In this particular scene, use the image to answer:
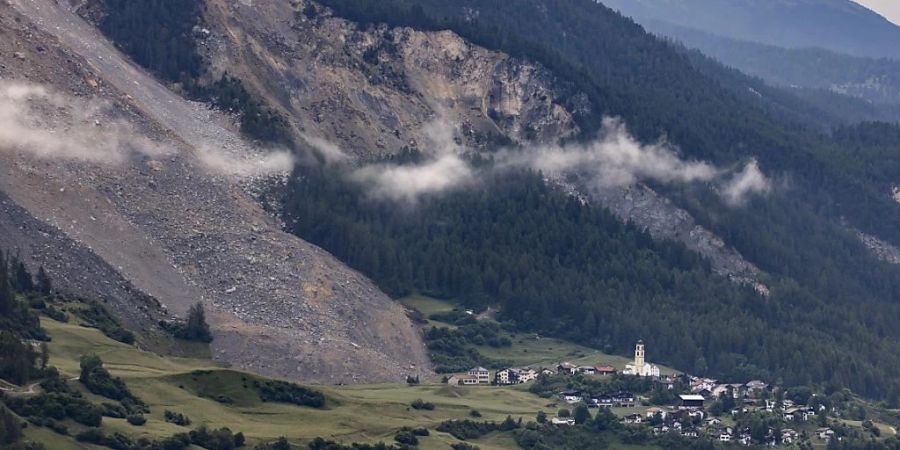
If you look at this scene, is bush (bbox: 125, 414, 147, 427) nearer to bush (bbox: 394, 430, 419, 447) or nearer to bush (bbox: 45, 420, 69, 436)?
bush (bbox: 45, 420, 69, 436)

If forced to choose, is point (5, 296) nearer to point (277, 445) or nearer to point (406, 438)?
point (277, 445)

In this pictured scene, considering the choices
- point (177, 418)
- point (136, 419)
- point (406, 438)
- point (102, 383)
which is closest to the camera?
point (136, 419)

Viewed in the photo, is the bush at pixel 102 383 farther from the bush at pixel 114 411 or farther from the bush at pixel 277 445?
the bush at pixel 277 445

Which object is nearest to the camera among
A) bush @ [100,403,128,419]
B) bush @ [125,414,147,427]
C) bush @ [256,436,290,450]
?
bush @ [256,436,290,450]

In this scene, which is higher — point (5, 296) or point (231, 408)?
point (5, 296)

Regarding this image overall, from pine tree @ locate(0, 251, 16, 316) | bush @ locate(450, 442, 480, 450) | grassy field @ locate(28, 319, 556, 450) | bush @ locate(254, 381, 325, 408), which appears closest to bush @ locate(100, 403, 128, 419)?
grassy field @ locate(28, 319, 556, 450)

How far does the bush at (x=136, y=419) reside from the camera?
582ft

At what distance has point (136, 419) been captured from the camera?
178m

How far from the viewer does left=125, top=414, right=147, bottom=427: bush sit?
17738cm

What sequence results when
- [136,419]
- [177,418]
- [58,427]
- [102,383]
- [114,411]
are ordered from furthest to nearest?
[102,383], [177,418], [114,411], [136,419], [58,427]

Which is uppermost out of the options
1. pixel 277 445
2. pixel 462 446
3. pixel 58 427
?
pixel 462 446

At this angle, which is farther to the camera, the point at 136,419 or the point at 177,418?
the point at 177,418

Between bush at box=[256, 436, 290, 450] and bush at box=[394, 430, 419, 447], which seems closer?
bush at box=[256, 436, 290, 450]

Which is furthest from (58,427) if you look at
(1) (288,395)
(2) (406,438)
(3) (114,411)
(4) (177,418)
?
(1) (288,395)
